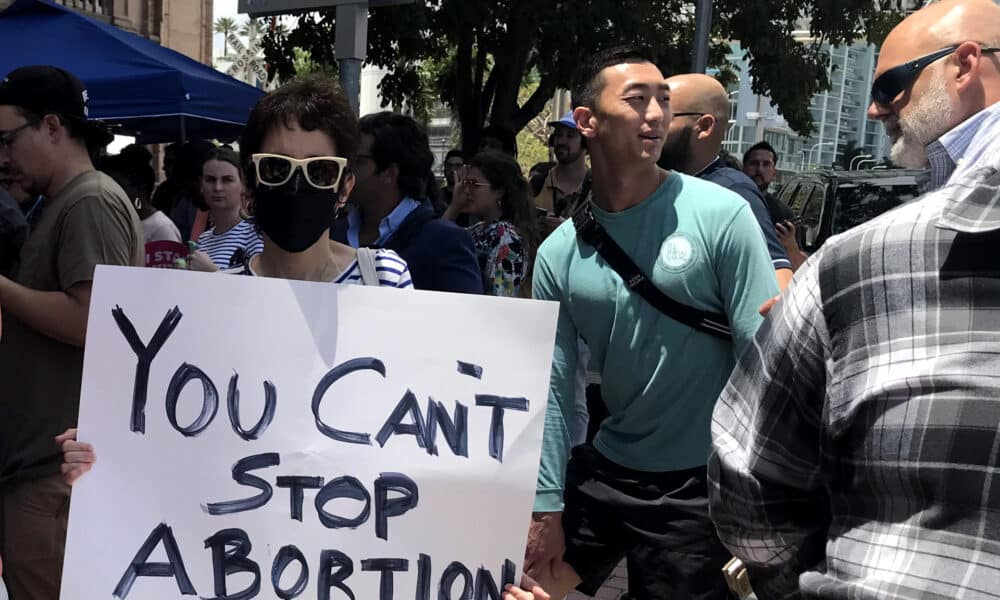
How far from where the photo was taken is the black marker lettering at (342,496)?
1.99m

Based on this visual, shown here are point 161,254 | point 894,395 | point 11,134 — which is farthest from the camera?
point 161,254

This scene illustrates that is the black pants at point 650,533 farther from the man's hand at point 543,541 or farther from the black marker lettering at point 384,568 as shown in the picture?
the black marker lettering at point 384,568

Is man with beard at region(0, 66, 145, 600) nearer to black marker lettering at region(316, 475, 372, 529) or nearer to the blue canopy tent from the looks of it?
black marker lettering at region(316, 475, 372, 529)

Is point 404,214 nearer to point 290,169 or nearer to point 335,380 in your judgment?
point 290,169

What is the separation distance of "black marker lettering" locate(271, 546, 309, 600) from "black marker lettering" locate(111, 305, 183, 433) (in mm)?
351

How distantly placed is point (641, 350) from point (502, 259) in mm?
2513

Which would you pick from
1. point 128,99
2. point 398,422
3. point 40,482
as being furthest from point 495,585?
point 128,99

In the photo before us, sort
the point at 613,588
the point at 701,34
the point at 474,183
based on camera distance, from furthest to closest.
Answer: the point at 701,34 → the point at 474,183 → the point at 613,588

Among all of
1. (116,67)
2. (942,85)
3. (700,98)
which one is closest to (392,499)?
(942,85)

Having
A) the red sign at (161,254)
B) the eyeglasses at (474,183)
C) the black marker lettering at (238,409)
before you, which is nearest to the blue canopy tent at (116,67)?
the red sign at (161,254)

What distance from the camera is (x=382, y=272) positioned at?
2322 mm

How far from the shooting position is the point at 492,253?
527cm

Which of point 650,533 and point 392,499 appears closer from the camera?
point 392,499

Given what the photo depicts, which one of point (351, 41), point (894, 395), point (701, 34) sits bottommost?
point (894, 395)
